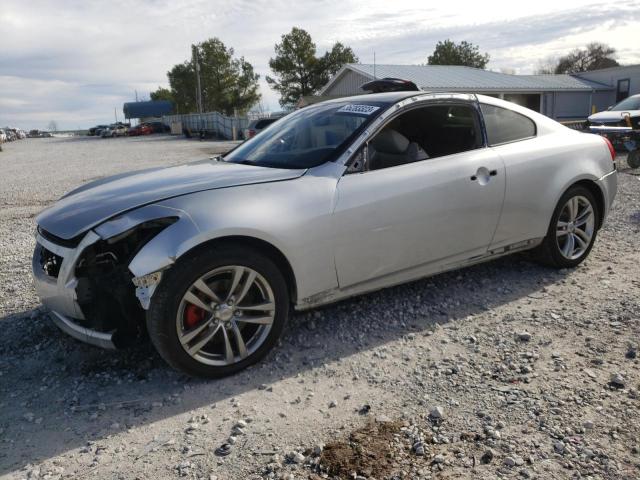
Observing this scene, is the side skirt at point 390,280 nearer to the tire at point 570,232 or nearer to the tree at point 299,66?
the tire at point 570,232

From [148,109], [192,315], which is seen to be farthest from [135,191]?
[148,109]

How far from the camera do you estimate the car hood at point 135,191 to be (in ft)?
10.4

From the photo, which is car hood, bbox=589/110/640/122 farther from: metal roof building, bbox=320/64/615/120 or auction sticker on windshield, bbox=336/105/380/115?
auction sticker on windshield, bbox=336/105/380/115

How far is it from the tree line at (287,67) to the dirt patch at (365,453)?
49617 millimetres

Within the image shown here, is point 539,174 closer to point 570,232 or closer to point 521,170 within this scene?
point 521,170

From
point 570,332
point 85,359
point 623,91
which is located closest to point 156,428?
point 85,359

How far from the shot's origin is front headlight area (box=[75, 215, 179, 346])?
9.87 ft

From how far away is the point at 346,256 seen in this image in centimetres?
339

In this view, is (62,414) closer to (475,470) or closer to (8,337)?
(8,337)

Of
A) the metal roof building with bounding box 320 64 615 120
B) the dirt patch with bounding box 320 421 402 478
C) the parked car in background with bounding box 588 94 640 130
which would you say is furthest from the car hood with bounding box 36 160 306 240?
the metal roof building with bounding box 320 64 615 120

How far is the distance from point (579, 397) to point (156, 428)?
2.19 metres

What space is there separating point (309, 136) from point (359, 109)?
0.42 m

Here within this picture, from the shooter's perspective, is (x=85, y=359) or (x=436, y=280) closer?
(x=85, y=359)

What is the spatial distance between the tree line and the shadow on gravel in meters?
48.0
